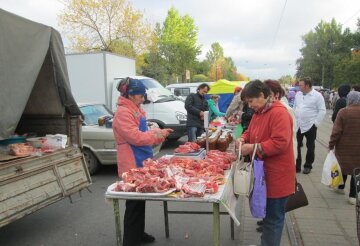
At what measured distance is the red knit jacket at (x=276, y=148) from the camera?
→ 3.19 m

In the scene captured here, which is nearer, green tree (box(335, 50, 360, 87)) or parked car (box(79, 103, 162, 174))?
parked car (box(79, 103, 162, 174))

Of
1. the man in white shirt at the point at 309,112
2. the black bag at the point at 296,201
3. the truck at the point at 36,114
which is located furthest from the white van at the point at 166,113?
the black bag at the point at 296,201

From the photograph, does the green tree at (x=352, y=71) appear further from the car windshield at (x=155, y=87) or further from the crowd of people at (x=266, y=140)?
the crowd of people at (x=266, y=140)

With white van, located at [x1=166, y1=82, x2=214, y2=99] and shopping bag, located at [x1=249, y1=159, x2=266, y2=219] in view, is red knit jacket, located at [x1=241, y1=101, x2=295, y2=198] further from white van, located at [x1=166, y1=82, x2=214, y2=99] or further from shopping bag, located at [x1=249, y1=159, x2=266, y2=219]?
white van, located at [x1=166, y1=82, x2=214, y2=99]

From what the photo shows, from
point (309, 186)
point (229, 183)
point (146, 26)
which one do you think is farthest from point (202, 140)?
point (146, 26)

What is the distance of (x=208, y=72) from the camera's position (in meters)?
76.3

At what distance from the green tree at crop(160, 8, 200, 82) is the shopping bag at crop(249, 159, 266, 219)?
37326 millimetres

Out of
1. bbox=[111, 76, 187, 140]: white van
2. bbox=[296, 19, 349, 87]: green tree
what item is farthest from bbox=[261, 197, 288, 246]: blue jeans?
bbox=[296, 19, 349, 87]: green tree

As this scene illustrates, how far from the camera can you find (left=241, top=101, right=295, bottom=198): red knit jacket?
3188mm

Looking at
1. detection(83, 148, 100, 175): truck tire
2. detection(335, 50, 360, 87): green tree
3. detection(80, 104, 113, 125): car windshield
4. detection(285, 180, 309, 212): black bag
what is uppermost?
detection(335, 50, 360, 87): green tree

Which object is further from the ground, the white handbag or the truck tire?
the white handbag

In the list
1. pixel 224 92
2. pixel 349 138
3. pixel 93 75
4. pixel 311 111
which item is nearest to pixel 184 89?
pixel 224 92

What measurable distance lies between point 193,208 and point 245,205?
0.87m

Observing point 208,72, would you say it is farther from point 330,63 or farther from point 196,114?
point 196,114
